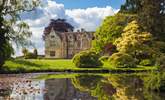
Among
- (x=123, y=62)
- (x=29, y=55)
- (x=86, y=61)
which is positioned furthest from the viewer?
(x=29, y=55)

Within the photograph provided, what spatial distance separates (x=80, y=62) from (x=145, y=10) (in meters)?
24.6

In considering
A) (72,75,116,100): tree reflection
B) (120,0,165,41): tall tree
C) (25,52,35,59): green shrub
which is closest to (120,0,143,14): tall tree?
(120,0,165,41): tall tree

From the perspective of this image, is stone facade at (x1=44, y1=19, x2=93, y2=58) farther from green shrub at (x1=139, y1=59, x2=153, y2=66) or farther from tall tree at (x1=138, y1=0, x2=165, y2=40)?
green shrub at (x1=139, y1=59, x2=153, y2=66)

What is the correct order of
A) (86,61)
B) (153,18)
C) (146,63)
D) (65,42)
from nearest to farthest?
(86,61)
(146,63)
(153,18)
(65,42)

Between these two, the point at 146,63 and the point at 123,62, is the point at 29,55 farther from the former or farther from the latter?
the point at 123,62

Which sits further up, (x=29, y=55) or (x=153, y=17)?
(x=153, y=17)

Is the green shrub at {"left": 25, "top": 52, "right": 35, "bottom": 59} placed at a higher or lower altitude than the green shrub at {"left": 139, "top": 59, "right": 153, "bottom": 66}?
higher

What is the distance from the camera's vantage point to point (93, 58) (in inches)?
2788

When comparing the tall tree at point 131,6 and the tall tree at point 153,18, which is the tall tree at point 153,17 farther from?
the tall tree at point 131,6

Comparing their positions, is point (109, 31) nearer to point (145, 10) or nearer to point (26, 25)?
point (145, 10)

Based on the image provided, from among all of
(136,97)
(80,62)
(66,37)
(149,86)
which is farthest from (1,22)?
(66,37)

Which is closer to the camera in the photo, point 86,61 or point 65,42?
point 86,61

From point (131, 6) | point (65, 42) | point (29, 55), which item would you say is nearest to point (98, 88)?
point (29, 55)

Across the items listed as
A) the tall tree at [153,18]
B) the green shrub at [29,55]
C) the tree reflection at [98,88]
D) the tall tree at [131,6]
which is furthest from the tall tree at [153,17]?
the tree reflection at [98,88]
